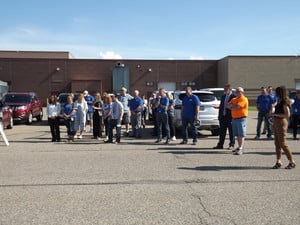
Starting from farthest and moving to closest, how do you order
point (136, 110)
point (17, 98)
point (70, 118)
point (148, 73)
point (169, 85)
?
point (169, 85), point (148, 73), point (17, 98), point (136, 110), point (70, 118)

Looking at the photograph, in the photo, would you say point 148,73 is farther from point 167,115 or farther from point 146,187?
point 146,187

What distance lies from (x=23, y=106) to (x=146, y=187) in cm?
1527

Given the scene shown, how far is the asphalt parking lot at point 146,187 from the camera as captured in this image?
16.3 feet

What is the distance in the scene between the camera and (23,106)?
20094 millimetres

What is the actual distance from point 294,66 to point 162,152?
4070 centimetres

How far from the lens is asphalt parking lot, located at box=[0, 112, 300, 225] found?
16.3 ft

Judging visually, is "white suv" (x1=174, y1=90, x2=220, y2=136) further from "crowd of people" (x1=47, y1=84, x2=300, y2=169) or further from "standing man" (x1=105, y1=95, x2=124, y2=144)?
"standing man" (x1=105, y1=95, x2=124, y2=144)

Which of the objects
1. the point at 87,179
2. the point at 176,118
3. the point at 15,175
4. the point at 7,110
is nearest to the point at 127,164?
the point at 87,179

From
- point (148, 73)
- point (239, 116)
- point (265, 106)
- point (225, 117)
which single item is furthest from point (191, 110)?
point (148, 73)

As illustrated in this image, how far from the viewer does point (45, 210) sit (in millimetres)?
5211

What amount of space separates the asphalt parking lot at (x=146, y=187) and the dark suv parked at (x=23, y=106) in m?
9.78

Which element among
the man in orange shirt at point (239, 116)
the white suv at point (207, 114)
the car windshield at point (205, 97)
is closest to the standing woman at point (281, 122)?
the man in orange shirt at point (239, 116)

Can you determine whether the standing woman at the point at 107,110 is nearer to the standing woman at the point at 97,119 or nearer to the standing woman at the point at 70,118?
the standing woman at the point at 97,119

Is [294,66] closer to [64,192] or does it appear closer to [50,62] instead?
[50,62]
